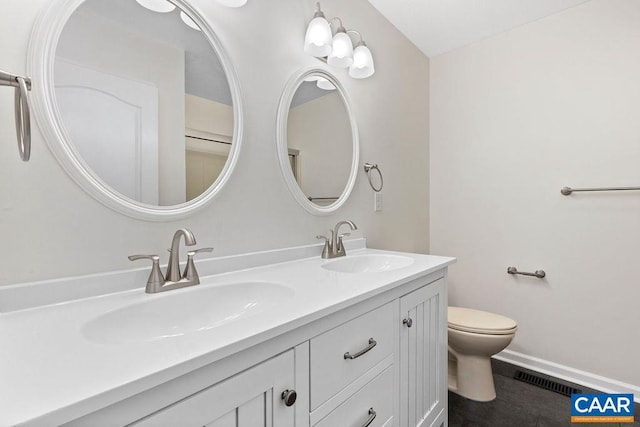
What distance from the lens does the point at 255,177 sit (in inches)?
47.0

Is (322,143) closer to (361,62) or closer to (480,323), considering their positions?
(361,62)

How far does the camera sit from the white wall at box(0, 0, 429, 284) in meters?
0.71

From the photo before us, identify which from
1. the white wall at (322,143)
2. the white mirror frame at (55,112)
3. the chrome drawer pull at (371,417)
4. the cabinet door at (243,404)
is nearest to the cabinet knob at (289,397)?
the cabinet door at (243,404)

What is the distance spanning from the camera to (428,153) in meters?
2.42

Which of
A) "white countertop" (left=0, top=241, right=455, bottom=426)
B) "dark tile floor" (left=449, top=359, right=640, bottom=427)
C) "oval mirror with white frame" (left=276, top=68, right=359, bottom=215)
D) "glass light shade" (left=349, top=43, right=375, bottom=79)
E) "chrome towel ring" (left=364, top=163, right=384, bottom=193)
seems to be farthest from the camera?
"chrome towel ring" (left=364, top=163, right=384, bottom=193)

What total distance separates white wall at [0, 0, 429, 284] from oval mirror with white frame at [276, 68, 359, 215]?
0.05 metres

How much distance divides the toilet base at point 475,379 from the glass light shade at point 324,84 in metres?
1.64

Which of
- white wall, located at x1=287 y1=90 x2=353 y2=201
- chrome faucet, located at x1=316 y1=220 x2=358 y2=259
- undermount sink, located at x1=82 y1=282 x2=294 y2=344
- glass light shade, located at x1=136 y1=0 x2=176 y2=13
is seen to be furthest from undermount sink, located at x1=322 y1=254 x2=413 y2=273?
glass light shade, located at x1=136 y1=0 x2=176 y2=13

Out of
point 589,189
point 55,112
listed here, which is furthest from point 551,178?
point 55,112

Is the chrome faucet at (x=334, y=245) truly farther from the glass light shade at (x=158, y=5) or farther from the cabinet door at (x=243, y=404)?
the glass light shade at (x=158, y=5)

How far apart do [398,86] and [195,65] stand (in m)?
1.45

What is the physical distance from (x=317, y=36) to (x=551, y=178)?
1.67 metres

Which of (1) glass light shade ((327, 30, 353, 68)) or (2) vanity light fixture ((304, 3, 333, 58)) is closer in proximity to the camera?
(2) vanity light fixture ((304, 3, 333, 58))

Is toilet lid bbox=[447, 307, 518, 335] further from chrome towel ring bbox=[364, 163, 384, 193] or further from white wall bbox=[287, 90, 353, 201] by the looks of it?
white wall bbox=[287, 90, 353, 201]
